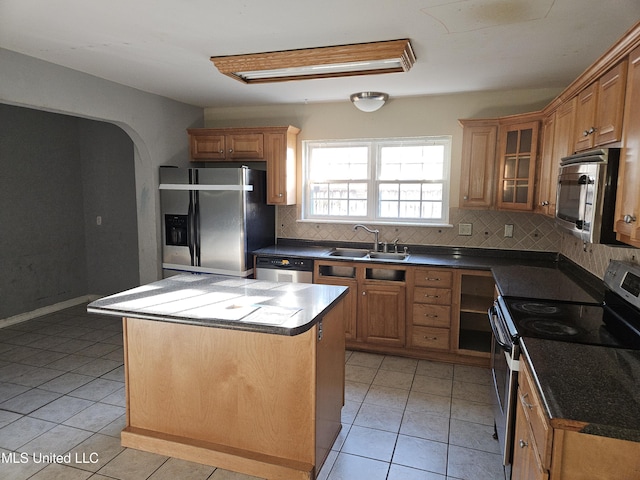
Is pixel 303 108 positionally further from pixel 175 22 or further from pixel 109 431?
pixel 109 431

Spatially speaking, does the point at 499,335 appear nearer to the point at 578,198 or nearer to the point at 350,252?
the point at 578,198

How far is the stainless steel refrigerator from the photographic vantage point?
4.00 m

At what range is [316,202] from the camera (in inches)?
183

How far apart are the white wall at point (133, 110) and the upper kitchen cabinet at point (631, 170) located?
3.54 meters

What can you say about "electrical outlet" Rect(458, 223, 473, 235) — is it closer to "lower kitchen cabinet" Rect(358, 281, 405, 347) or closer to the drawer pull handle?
"lower kitchen cabinet" Rect(358, 281, 405, 347)

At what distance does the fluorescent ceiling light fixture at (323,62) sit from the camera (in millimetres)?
2553

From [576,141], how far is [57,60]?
3515 mm

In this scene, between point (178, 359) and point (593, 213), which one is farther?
point (178, 359)

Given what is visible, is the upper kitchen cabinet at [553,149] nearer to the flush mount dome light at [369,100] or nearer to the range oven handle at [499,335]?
the range oven handle at [499,335]

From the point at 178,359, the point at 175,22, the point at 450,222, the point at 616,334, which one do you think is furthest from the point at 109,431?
the point at 450,222

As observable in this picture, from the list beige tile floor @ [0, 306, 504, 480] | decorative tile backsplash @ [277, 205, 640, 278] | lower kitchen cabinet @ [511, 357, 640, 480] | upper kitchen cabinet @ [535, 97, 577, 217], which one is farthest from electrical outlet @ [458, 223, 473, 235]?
lower kitchen cabinet @ [511, 357, 640, 480]

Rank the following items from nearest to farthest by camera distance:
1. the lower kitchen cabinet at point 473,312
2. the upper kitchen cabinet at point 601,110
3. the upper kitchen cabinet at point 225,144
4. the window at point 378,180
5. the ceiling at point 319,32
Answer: the upper kitchen cabinet at point 601,110, the ceiling at point 319,32, the lower kitchen cabinet at point 473,312, the window at point 378,180, the upper kitchen cabinet at point 225,144

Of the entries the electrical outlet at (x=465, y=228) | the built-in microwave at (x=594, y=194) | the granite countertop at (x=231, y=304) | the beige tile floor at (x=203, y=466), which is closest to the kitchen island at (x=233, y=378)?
the granite countertop at (x=231, y=304)

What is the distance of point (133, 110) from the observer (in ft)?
12.6
